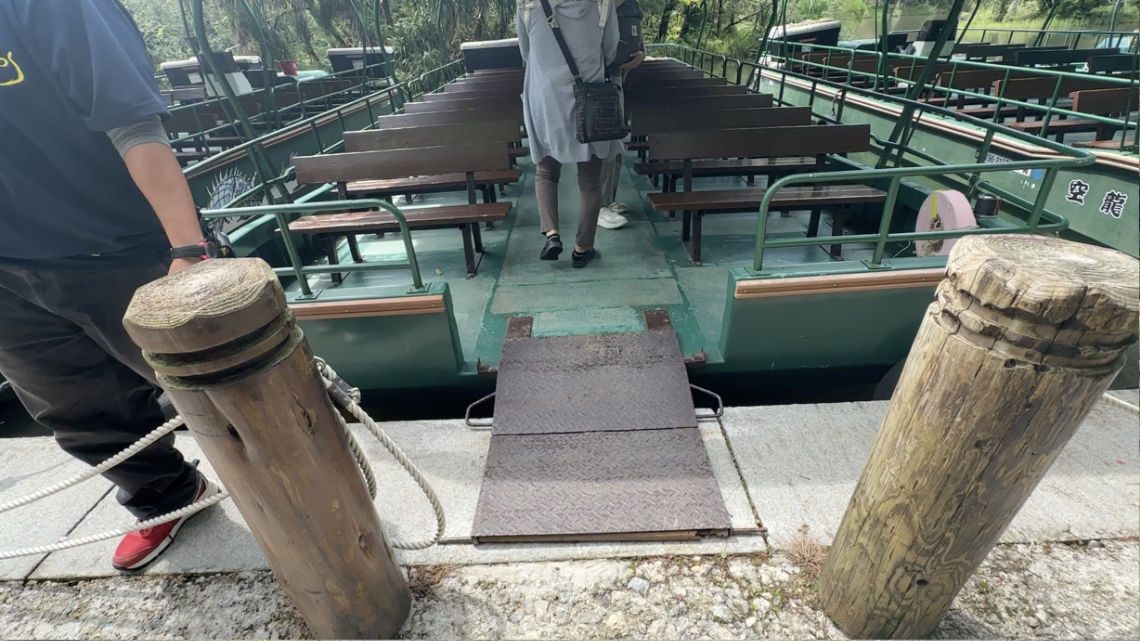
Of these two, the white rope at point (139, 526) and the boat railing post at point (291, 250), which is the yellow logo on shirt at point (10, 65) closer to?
the boat railing post at point (291, 250)

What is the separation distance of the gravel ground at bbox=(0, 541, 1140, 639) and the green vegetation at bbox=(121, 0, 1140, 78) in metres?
9.11

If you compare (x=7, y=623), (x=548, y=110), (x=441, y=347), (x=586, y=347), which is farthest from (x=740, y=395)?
(x=7, y=623)

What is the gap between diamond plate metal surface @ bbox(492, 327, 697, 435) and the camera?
278 centimetres

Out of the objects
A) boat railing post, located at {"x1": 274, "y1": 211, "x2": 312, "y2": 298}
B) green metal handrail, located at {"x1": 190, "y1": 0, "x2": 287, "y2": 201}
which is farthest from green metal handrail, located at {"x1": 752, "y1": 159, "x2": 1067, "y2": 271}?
green metal handrail, located at {"x1": 190, "y1": 0, "x2": 287, "y2": 201}

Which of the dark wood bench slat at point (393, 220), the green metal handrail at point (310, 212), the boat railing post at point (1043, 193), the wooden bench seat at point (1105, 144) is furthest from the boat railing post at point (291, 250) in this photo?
the wooden bench seat at point (1105, 144)

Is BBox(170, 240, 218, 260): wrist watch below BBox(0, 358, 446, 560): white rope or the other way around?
the other way around

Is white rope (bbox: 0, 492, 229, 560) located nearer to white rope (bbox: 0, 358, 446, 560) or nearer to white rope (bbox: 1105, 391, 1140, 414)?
white rope (bbox: 0, 358, 446, 560)

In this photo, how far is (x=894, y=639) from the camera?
175cm

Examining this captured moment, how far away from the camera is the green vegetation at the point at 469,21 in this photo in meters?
14.5

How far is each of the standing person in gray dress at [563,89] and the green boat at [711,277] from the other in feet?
1.63

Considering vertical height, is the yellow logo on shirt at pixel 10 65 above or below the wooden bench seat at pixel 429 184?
above

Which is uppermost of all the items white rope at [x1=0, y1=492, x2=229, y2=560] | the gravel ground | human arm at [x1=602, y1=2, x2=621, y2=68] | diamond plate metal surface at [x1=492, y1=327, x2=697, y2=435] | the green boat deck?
human arm at [x1=602, y1=2, x2=621, y2=68]

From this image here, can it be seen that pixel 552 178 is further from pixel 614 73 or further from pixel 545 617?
pixel 545 617

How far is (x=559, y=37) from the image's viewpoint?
339cm
